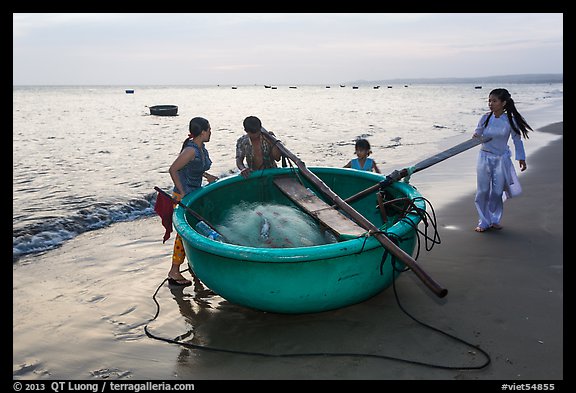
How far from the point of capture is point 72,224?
805cm

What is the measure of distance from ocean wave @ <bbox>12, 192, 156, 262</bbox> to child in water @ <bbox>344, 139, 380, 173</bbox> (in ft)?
14.9

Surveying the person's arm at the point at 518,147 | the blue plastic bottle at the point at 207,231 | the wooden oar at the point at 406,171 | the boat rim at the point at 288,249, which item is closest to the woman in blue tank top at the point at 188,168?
the blue plastic bottle at the point at 207,231

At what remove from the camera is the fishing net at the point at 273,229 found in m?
4.62

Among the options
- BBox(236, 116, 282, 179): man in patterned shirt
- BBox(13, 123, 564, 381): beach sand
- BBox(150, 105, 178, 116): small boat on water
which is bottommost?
BBox(13, 123, 564, 381): beach sand

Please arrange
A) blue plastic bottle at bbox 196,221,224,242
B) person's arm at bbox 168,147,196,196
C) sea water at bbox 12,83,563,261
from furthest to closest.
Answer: sea water at bbox 12,83,563,261, person's arm at bbox 168,147,196,196, blue plastic bottle at bbox 196,221,224,242

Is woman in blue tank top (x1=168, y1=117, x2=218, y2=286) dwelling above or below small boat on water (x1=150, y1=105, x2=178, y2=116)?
below

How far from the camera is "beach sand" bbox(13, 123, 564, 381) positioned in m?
3.44

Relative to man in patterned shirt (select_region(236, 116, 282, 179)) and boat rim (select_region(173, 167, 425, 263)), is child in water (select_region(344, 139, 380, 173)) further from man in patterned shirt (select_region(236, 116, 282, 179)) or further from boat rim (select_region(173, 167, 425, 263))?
boat rim (select_region(173, 167, 425, 263))

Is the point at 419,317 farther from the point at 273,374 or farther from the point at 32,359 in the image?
the point at 32,359

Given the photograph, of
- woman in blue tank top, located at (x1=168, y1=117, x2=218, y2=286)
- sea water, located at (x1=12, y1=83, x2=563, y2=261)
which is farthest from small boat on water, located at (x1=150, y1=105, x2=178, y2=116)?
woman in blue tank top, located at (x1=168, y1=117, x2=218, y2=286)

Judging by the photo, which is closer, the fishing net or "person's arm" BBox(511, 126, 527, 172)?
the fishing net

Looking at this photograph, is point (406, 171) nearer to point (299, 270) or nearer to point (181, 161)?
point (299, 270)
